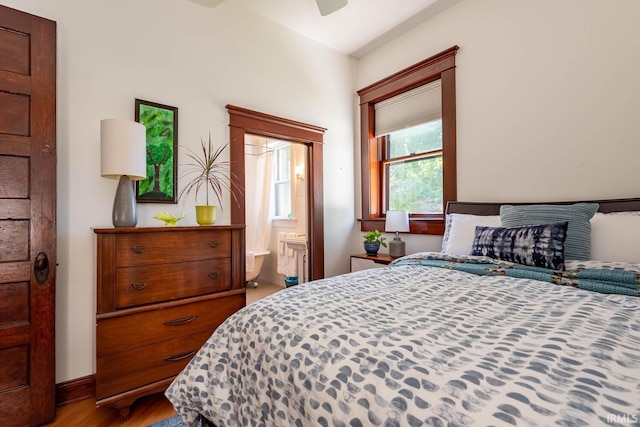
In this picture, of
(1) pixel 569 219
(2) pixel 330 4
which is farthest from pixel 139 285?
(1) pixel 569 219

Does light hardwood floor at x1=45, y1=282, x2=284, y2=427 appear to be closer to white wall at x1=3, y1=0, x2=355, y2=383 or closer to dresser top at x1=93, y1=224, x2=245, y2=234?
white wall at x1=3, y1=0, x2=355, y2=383

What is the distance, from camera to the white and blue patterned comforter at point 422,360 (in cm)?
54

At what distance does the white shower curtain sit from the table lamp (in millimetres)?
2904

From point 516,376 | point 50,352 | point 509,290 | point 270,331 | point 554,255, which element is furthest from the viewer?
point 50,352

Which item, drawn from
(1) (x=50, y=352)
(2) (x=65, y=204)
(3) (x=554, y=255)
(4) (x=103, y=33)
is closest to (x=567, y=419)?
(3) (x=554, y=255)

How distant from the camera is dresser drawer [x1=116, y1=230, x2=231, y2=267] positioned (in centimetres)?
169

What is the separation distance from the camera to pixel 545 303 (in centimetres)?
109

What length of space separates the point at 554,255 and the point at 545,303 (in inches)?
25.1

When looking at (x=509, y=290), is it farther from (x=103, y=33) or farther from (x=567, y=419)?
(x=103, y=33)

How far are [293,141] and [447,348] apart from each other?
8.77 ft

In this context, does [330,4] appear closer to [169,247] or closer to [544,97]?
[544,97]

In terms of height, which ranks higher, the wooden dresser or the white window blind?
the white window blind

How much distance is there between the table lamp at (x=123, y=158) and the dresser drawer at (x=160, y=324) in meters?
0.55

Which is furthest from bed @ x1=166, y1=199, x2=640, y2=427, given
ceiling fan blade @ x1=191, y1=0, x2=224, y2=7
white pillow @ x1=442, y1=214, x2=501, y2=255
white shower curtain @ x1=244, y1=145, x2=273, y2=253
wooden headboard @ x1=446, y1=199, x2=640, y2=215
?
white shower curtain @ x1=244, y1=145, x2=273, y2=253
